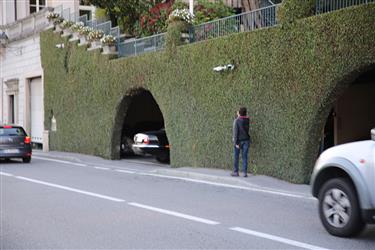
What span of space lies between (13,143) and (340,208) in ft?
50.8

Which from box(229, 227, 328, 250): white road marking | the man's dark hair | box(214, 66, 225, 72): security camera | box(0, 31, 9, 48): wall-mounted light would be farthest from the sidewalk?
box(0, 31, 9, 48): wall-mounted light

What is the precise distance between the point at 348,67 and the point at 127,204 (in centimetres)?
541

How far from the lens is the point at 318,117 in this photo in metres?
12.8

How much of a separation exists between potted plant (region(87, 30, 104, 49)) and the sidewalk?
4694 mm

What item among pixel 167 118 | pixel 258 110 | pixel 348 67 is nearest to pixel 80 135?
pixel 167 118

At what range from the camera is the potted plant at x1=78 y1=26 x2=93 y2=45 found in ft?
78.8

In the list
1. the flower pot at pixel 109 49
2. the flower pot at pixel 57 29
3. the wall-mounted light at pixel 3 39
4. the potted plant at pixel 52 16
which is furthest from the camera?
the wall-mounted light at pixel 3 39

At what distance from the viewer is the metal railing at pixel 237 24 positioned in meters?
14.9

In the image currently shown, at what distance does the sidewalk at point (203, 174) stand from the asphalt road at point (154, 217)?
0.47m

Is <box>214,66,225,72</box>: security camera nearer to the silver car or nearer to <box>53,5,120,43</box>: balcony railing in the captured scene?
<box>53,5,120,43</box>: balcony railing

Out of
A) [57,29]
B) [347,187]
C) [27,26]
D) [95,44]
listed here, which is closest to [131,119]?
[95,44]

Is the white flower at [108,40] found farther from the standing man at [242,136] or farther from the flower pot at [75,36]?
the standing man at [242,136]

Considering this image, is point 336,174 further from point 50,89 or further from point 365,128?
point 50,89

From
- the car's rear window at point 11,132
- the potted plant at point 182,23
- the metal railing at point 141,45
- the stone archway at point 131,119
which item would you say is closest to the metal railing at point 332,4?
the potted plant at point 182,23
